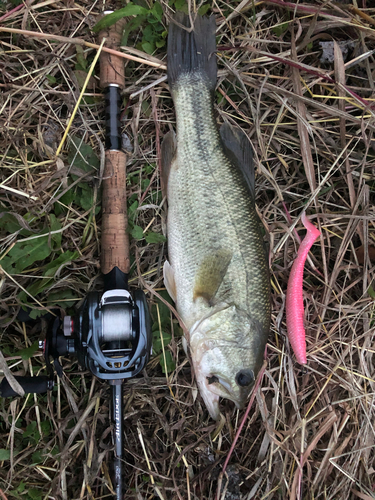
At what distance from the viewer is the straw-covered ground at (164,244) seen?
2.26 m

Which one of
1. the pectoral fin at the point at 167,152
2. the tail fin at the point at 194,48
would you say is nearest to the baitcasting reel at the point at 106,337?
the pectoral fin at the point at 167,152

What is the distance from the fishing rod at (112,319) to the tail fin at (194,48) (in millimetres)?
355

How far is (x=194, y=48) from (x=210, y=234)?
49.3 inches

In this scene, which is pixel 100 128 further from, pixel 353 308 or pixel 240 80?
pixel 353 308

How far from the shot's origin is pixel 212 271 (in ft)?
7.16

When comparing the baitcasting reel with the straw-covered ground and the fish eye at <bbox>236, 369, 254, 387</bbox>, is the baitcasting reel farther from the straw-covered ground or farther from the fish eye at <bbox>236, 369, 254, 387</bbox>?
the fish eye at <bbox>236, 369, 254, 387</bbox>

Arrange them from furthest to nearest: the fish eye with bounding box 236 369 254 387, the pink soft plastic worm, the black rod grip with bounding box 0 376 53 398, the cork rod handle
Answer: the pink soft plastic worm, the cork rod handle, the fish eye with bounding box 236 369 254 387, the black rod grip with bounding box 0 376 53 398

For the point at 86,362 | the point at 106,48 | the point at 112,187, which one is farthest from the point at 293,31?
the point at 86,362

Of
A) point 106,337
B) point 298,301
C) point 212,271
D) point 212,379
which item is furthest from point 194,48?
point 212,379

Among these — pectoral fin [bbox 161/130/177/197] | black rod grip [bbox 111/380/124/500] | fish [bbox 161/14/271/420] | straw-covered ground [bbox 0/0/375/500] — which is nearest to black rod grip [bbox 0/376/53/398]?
straw-covered ground [bbox 0/0/375/500]

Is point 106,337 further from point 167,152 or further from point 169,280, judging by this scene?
point 167,152

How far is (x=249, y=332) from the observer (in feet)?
7.06

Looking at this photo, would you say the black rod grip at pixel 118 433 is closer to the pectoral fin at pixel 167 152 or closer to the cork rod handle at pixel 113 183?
the cork rod handle at pixel 113 183

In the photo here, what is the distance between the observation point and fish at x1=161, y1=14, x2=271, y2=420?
84.4 inches
